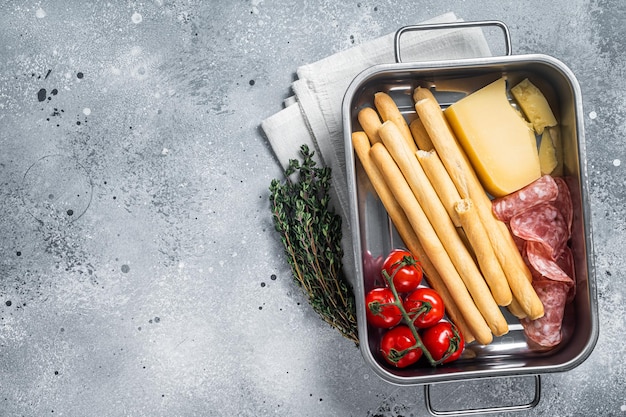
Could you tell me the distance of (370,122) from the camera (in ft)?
4.09

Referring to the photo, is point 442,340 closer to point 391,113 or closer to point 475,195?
point 475,195

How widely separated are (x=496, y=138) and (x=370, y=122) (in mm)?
266

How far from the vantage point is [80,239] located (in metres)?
1.42

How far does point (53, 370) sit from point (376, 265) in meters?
0.82

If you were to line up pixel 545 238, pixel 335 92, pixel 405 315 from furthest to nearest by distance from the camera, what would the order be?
pixel 335 92 < pixel 545 238 < pixel 405 315

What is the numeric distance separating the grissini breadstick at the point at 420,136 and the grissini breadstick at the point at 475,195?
0.05 m

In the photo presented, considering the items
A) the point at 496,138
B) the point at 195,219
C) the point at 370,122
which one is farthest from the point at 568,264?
the point at 195,219

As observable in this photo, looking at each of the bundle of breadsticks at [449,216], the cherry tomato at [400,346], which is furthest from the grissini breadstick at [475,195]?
the cherry tomato at [400,346]

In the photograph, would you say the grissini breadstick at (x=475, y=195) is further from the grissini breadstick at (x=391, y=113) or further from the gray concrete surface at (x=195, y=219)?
the gray concrete surface at (x=195, y=219)

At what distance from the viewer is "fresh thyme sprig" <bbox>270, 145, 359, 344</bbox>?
129cm

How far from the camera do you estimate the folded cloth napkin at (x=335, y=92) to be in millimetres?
1354

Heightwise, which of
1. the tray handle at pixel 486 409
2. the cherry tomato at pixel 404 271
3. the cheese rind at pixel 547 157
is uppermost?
the cheese rind at pixel 547 157

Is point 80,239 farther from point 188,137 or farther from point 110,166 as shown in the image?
point 188,137

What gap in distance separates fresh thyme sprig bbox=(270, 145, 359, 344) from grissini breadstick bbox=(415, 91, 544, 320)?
25 cm
